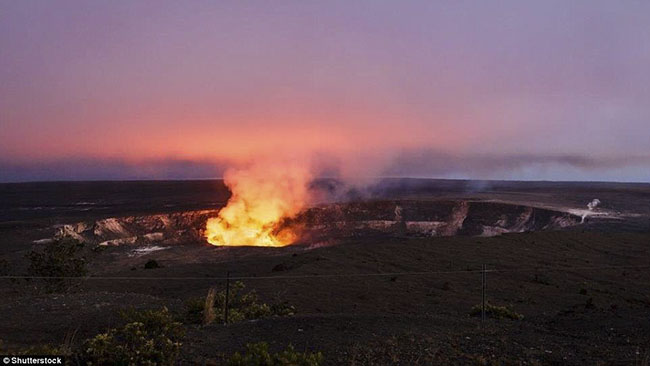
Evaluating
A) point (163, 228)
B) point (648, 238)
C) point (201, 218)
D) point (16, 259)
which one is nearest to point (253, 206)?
point (201, 218)

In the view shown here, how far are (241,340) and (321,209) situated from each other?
4573cm

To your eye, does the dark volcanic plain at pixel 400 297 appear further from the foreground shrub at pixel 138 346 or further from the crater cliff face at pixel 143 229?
the crater cliff face at pixel 143 229

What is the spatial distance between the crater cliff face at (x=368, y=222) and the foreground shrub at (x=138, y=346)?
3507cm

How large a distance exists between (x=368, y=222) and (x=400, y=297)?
32722 millimetres

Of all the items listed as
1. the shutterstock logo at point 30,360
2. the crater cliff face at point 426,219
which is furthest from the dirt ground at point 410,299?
the crater cliff face at point 426,219

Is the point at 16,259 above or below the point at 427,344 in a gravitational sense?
below

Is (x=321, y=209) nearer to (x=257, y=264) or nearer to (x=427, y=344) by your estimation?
(x=257, y=264)

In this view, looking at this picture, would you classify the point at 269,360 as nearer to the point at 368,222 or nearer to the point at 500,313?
the point at 500,313

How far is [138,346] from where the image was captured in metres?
7.26

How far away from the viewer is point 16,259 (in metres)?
30.3

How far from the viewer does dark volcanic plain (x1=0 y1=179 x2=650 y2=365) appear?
844cm

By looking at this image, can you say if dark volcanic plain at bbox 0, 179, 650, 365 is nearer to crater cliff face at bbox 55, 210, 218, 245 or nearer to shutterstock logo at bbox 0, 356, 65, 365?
shutterstock logo at bbox 0, 356, 65, 365

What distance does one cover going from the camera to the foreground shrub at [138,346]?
6.89 meters

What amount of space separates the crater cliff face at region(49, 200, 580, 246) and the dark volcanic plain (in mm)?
3545
